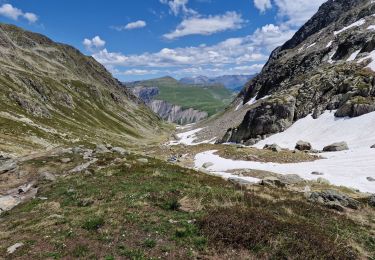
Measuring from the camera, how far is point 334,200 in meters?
26.3

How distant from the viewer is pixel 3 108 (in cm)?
10550

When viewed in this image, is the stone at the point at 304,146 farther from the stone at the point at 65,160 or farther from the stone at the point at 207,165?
the stone at the point at 65,160

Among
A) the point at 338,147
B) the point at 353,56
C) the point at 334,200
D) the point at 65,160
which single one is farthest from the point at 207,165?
the point at 353,56

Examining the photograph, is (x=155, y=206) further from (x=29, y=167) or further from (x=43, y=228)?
(x=29, y=167)

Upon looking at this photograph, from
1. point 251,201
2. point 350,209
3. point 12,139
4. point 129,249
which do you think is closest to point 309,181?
point 350,209

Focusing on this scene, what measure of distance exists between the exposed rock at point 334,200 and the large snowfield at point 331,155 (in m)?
11.2

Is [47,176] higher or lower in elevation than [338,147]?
lower

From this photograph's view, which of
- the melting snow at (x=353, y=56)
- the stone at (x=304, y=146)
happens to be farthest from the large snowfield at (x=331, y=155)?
the melting snow at (x=353, y=56)

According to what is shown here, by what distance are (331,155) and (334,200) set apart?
2851 cm

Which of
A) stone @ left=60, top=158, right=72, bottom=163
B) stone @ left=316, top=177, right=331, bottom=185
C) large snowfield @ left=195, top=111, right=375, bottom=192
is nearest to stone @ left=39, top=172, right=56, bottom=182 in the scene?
stone @ left=60, top=158, right=72, bottom=163

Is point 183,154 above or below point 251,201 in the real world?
below

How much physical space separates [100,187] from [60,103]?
531 feet

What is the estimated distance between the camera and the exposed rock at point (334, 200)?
972 inches

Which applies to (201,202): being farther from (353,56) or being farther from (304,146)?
(353,56)
